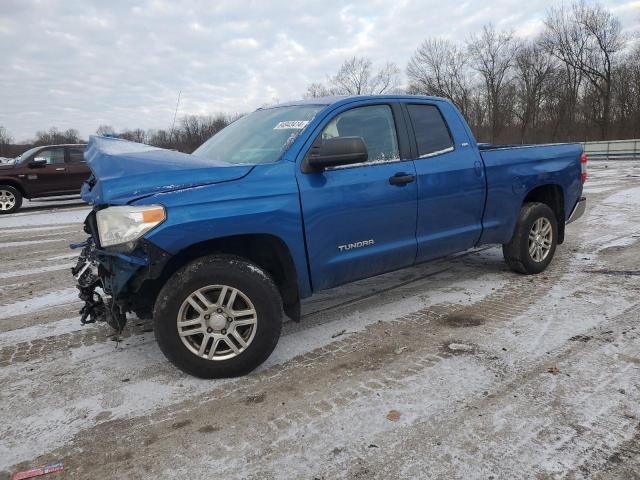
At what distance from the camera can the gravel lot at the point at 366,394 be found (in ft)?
7.36

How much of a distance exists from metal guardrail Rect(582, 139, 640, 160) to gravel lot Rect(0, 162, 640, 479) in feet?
85.1

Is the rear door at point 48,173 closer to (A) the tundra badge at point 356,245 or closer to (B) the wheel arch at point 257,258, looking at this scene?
(B) the wheel arch at point 257,258

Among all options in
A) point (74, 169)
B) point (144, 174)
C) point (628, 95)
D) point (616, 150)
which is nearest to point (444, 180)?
point (144, 174)

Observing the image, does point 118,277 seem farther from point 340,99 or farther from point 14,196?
point 14,196

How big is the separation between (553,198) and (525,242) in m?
0.80

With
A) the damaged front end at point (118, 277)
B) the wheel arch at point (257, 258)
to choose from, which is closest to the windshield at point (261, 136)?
the wheel arch at point (257, 258)

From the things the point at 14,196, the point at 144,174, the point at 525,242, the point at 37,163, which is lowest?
the point at 525,242

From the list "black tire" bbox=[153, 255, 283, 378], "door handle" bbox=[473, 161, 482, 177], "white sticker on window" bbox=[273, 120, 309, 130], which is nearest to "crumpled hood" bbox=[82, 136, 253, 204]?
"black tire" bbox=[153, 255, 283, 378]

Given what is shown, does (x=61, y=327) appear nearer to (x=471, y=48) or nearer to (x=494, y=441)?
(x=494, y=441)

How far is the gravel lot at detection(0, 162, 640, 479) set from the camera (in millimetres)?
2244

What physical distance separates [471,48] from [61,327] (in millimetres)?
59027

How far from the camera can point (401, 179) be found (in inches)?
147

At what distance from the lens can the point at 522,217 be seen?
486 cm

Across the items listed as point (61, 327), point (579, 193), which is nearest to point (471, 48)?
point (579, 193)
